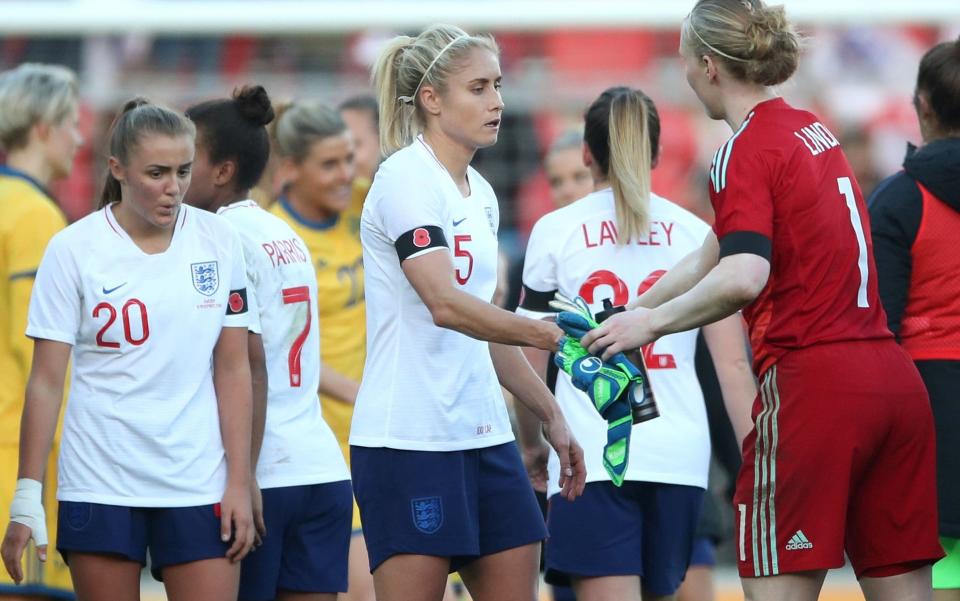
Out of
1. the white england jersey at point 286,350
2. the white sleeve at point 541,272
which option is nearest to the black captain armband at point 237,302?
the white england jersey at point 286,350

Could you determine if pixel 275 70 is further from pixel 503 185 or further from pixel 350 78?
pixel 503 185

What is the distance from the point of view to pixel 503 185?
12250 mm

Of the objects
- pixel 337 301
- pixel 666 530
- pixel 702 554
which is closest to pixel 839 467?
pixel 666 530

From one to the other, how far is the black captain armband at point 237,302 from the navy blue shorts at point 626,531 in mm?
1359

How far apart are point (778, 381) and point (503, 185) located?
27.7ft

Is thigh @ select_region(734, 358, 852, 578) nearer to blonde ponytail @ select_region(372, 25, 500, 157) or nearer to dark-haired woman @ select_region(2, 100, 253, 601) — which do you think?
blonde ponytail @ select_region(372, 25, 500, 157)

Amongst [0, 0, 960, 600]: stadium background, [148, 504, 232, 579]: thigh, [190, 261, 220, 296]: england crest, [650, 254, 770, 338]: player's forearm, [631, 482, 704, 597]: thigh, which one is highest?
[0, 0, 960, 600]: stadium background

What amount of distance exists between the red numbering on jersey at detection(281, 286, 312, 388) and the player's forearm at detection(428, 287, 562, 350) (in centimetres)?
88

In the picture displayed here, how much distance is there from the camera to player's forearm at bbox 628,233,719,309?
4.37 meters

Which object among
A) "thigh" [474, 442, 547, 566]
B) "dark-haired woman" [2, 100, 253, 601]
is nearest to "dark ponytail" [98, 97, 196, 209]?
"dark-haired woman" [2, 100, 253, 601]

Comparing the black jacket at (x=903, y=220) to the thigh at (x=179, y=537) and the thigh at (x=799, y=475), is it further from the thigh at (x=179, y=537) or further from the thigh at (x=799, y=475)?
the thigh at (x=179, y=537)

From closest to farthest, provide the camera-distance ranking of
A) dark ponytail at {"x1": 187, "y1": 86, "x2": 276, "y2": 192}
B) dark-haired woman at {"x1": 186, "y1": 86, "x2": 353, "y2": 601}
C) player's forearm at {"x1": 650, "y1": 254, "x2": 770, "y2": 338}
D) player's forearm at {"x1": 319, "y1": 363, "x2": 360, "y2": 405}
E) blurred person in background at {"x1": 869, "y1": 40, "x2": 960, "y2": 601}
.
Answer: player's forearm at {"x1": 650, "y1": 254, "x2": 770, "y2": 338} → dark-haired woman at {"x1": 186, "y1": 86, "x2": 353, "y2": 601} → blurred person in background at {"x1": 869, "y1": 40, "x2": 960, "y2": 601} → dark ponytail at {"x1": 187, "y1": 86, "x2": 276, "y2": 192} → player's forearm at {"x1": 319, "y1": 363, "x2": 360, "y2": 405}

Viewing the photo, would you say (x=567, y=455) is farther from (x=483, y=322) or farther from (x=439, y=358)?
(x=483, y=322)

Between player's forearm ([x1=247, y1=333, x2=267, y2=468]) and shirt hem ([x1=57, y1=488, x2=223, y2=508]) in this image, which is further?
player's forearm ([x1=247, y1=333, x2=267, y2=468])
